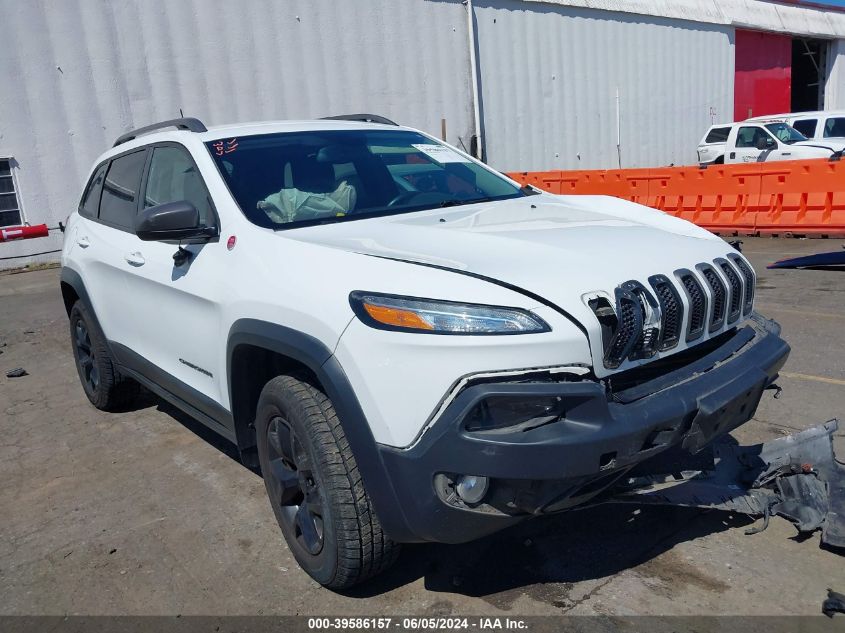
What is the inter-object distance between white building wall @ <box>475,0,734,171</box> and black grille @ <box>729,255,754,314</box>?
16415mm

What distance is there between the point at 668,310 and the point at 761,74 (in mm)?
28396

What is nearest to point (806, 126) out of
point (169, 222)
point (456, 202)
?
point (456, 202)

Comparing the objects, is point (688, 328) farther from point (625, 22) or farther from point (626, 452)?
point (625, 22)

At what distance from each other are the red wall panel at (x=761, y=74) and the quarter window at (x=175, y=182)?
26.1m

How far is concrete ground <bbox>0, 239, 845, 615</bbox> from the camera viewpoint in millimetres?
2766

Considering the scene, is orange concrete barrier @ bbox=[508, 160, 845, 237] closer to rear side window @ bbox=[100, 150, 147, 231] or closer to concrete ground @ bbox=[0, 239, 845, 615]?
concrete ground @ bbox=[0, 239, 845, 615]

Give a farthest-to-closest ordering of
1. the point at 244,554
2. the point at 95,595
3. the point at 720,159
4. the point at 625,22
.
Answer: the point at 625,22
the point at 720,159
the point at 244,554
the point at 95,595

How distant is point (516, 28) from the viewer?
1925 centimetres

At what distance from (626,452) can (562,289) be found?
544mm

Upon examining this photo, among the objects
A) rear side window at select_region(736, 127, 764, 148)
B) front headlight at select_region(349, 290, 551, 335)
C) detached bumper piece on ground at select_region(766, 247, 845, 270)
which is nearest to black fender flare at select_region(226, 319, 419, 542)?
front headlight at select_region(349, 290, 551, 335)

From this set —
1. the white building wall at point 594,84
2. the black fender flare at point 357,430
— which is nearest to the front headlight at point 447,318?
the black fender flare at point 357,430

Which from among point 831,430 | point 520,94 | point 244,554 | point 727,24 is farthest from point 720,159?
point 244,554

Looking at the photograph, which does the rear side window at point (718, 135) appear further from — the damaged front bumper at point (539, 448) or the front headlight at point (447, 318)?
the front headlight at point (447, 318)

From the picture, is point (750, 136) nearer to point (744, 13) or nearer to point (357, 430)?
point (744, 13)
